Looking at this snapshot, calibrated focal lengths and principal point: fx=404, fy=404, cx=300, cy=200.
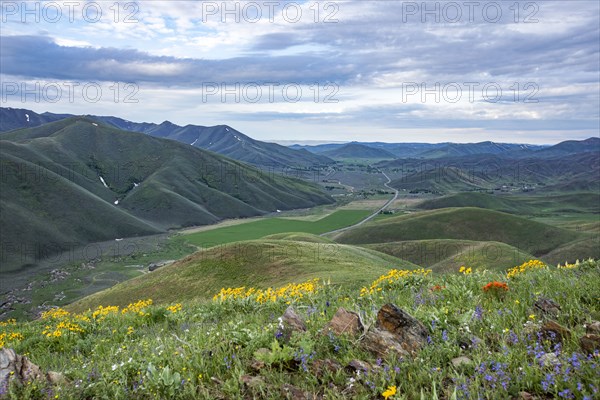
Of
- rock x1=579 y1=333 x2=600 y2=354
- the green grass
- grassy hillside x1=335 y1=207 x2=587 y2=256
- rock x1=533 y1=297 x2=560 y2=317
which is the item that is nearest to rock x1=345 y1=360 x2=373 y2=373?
the green grass

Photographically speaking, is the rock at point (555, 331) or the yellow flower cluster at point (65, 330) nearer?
the rock at point (555, 331)

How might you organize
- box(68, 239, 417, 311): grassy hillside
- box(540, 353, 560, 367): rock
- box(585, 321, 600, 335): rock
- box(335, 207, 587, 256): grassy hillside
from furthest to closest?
box(335, 207, 587, 256): grassy hillside < box(68, 239, 417, 311): grassy hillside < box(585, 321, 600, 335): rock < box(540, 353, 560, 367): rock

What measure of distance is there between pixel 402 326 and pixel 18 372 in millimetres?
6407

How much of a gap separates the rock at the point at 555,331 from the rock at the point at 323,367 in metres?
3.15

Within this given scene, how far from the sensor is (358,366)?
5781 millimetres

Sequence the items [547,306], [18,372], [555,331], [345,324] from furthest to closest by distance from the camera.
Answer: [547,306] < [345,324] < [18,372] < [555,331]

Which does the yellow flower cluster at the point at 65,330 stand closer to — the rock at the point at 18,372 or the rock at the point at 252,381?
the rock at the point at 18,372

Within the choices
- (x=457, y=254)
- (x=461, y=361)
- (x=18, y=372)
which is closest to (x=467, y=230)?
(x=457, y=254)

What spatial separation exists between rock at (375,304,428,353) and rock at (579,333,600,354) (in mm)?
2091

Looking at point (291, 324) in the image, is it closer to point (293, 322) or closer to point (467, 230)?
point (293, 322)

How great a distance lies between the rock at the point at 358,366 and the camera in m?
5.64

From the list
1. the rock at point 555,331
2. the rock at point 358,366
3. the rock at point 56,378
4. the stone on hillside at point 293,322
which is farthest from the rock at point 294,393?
the rock at point 56,378

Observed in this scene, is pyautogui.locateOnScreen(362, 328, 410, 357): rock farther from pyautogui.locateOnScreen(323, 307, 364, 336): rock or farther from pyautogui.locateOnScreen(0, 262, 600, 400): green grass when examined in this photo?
pyautogui.locateOnScreen(323, 307, 364, 336): rock

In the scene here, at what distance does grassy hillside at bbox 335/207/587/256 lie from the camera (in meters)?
135
